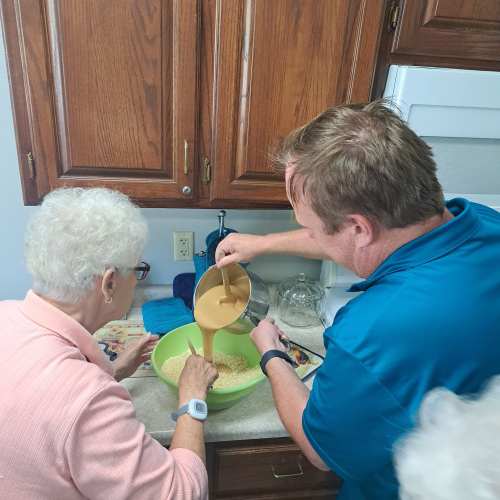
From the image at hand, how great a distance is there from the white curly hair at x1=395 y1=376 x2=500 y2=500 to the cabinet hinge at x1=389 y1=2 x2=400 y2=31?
2.95 feet

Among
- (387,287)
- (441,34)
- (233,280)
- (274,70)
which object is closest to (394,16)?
(441,34)

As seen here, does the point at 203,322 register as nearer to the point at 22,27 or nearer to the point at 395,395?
the point at 395,395

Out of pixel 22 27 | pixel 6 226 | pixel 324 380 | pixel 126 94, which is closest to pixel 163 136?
pixel 126 94

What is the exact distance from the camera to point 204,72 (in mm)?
980

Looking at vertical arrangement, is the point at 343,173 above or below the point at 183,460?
above

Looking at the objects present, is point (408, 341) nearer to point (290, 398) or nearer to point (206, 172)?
point (290, 398)

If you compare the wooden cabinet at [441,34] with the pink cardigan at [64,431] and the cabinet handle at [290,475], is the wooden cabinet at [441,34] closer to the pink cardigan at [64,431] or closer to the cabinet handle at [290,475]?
the pink cardigan at [64,431]

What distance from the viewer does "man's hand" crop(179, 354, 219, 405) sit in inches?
38.4

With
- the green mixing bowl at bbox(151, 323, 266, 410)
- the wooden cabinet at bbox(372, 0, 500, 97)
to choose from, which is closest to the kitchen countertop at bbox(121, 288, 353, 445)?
the green mixing bowl at bbox(151, 323, 266, 410)

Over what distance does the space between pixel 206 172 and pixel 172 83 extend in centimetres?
23

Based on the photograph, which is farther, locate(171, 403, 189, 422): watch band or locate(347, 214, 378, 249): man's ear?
locate(171, 403, 189, 422): watch band

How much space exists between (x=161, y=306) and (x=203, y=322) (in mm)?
363

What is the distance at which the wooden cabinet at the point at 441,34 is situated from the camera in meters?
0.99

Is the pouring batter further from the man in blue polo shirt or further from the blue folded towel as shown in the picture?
the man in blue polo shirt
